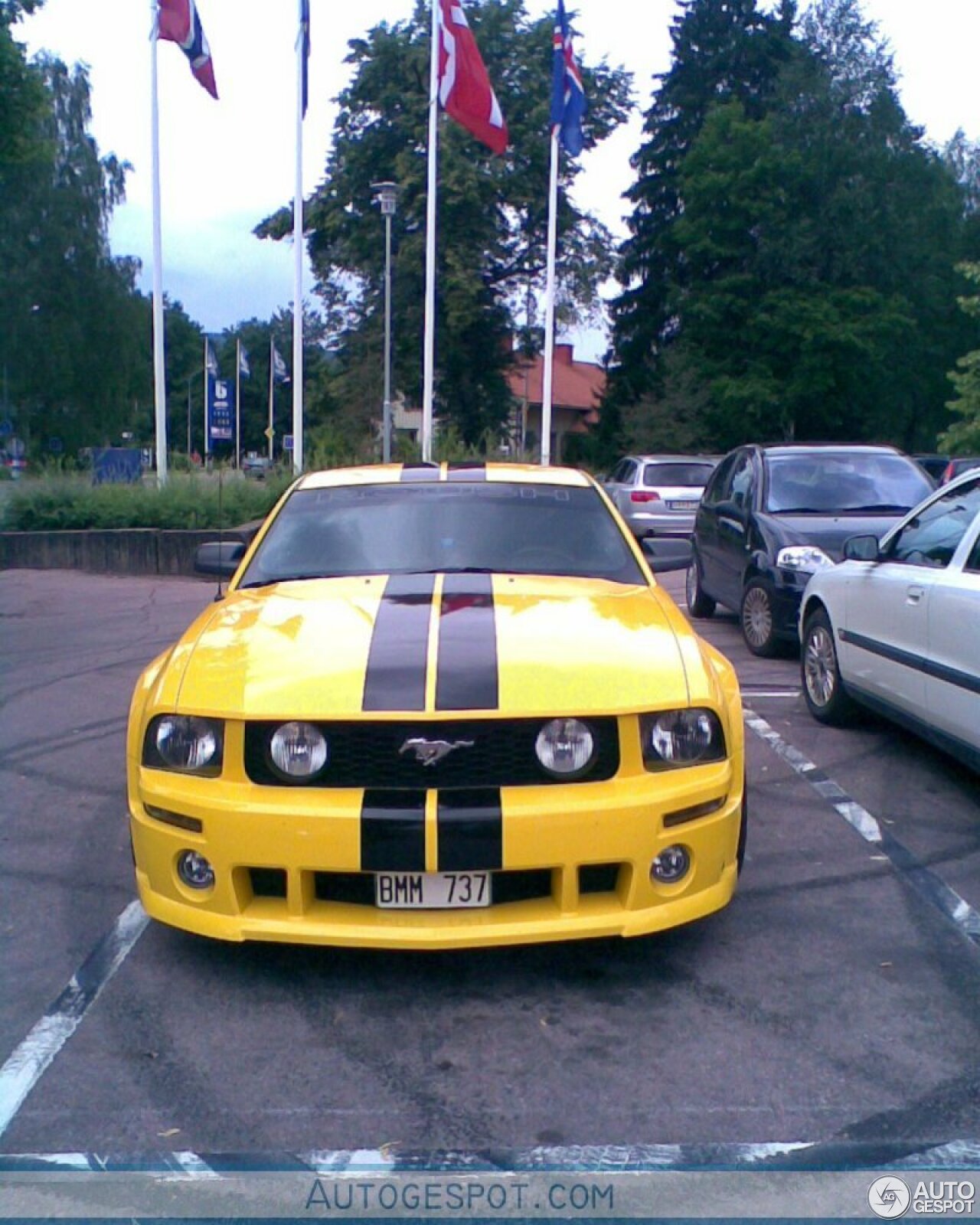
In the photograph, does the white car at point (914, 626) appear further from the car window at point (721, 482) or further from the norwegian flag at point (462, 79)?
the norwegian flag at point (462, 79)

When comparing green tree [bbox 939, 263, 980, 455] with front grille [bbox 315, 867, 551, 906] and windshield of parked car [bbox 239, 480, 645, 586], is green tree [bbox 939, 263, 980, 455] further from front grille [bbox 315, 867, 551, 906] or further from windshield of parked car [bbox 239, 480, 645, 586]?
front grille [bbox 315, 867, 551, 906]

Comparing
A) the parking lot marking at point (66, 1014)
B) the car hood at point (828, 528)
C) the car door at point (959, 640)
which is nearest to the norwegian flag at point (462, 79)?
the car hood at point (828, 528)

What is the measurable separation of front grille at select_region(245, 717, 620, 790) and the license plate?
261 mm

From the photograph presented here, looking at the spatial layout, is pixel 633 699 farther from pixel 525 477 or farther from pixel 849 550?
pixel 849 550

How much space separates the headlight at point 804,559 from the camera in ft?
31.5

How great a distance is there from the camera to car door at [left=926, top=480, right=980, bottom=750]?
18.1ft

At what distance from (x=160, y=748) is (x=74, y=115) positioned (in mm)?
53043

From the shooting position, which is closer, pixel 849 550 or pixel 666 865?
pixel 666 865

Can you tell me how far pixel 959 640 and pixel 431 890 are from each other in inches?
120

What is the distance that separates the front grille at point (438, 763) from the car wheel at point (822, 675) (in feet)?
13.4

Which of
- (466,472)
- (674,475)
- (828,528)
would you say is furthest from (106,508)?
(466,472)

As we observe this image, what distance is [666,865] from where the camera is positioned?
12.9 ft

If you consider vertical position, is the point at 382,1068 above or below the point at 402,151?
below

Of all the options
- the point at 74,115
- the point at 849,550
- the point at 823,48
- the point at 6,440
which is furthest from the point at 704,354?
the point at 849,550
